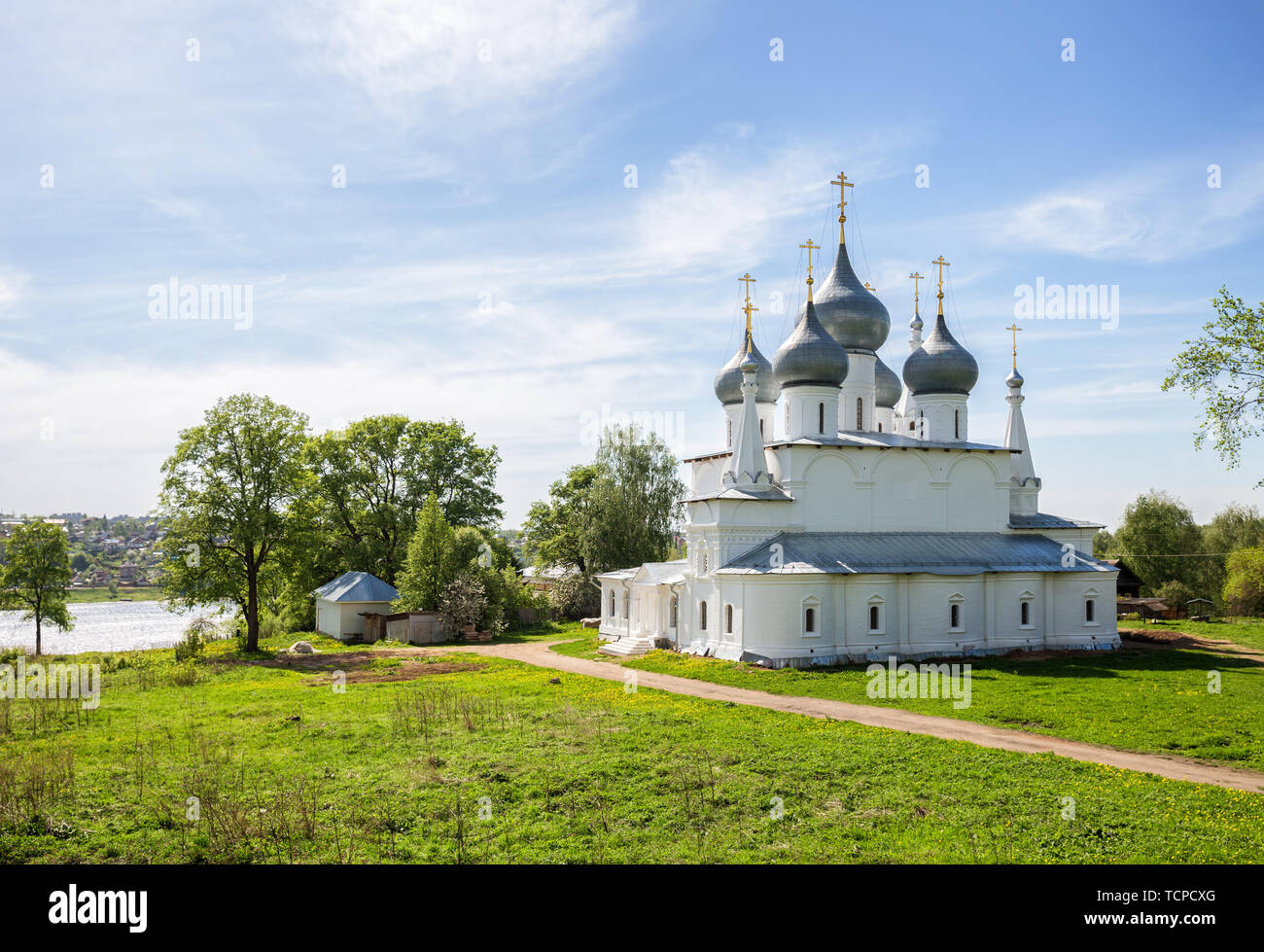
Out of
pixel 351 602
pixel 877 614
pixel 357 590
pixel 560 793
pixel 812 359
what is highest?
pixel 812 359

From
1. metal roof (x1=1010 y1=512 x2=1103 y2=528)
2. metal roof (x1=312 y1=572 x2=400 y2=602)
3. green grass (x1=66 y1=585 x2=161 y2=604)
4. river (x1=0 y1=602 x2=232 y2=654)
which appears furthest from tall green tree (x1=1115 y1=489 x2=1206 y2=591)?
green grass (x1=66 y1=585 x2=161 y2=604)

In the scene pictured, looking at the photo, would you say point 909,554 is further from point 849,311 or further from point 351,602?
point 351,602

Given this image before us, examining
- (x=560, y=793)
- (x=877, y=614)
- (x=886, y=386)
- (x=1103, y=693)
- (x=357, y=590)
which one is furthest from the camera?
(x=357, y=590)

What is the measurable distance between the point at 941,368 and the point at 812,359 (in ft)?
19.7

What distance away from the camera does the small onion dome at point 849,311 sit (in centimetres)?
3266

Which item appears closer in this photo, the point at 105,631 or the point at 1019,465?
the point at 1019,465

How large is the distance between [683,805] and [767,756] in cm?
317

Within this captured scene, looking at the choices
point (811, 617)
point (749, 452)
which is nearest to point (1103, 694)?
point (811, 617)

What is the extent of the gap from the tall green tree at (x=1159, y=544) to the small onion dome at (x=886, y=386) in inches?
918

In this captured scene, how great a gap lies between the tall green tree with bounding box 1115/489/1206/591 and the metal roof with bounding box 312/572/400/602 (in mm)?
40510

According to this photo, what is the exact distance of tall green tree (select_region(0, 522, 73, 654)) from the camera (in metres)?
32.3

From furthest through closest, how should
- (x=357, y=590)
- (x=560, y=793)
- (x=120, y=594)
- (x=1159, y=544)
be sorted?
1. (x=120, y=594)
2. (x=1159, y=544)
3. (x=357, y=590)
4. (x=560, y=793)

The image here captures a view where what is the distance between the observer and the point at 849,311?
32625 mm

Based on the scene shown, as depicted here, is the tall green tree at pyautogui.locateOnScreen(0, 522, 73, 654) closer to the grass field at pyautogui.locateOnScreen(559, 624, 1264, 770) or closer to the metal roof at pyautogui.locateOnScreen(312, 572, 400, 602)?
the metal roof at pyautogui.locateOnScreen(312, 572, 400, 602)
